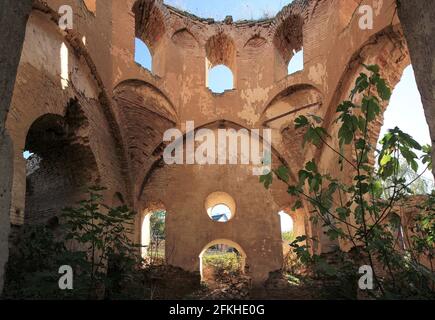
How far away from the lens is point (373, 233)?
3.55m

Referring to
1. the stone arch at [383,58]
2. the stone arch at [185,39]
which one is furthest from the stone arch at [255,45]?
the stone arch at [383,58]

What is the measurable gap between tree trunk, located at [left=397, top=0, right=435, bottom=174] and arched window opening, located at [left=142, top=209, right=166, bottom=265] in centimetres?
472

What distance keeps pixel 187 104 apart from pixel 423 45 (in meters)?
10.3

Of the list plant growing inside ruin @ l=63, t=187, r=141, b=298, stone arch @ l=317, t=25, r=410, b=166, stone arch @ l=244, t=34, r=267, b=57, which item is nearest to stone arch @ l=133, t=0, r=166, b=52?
stone arch @ l=244, t=34, r=267, b=57

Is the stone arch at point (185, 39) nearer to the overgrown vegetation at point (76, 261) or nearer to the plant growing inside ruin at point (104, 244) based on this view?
the plant growing inside ruin at point (104, 244)

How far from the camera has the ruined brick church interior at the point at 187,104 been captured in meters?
8.58

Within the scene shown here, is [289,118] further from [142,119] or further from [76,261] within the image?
[76,261]

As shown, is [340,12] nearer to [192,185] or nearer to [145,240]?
[192,185]

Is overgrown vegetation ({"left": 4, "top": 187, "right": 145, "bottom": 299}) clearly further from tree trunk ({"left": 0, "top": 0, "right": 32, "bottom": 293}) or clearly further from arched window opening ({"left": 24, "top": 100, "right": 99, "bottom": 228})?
arched window opening ({"left": 24, "top": 100, "right": 99, "bottom": 228})

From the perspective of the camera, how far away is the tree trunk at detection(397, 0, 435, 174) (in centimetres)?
239

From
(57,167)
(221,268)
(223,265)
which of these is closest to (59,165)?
(57,167)

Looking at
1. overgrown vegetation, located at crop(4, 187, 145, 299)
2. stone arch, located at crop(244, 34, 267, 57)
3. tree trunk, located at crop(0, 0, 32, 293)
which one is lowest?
overgrown vegetation, located at crop(4, 187, 145, 299)

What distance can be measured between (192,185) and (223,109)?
2.44m
